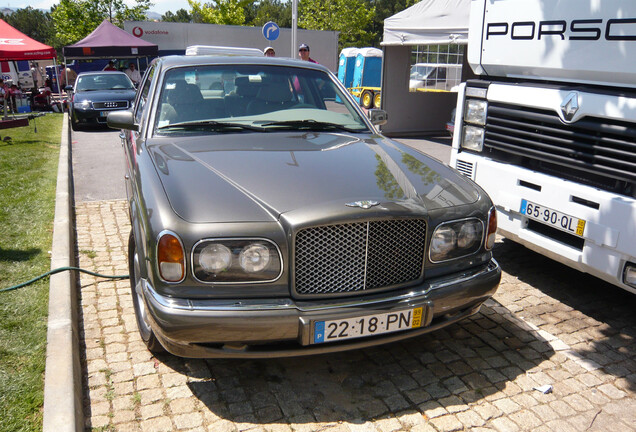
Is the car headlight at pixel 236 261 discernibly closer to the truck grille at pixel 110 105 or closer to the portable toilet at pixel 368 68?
the truck grille at pixel 110 105

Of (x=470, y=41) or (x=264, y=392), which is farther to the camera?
(x=470, y=41)

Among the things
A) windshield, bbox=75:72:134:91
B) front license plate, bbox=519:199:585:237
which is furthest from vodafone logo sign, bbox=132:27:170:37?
front license plate, bbox=519:199:585:237

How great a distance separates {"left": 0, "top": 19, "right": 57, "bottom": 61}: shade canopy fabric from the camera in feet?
50.8

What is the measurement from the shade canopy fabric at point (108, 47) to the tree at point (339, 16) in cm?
3032

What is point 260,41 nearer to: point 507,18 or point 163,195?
point 507,18

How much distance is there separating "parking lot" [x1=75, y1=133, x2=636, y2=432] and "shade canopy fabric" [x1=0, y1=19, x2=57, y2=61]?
548 inches

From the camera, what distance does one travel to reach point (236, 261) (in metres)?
2.79

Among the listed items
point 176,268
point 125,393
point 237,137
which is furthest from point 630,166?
point 125,393

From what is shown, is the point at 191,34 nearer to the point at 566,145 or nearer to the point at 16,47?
the point at 16,47

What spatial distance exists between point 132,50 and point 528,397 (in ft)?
71.2

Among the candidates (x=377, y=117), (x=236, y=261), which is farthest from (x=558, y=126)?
(x=236, y=261)

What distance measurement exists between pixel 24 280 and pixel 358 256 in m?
3.11

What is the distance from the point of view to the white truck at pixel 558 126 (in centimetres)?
375

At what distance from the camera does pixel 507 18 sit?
474cm
